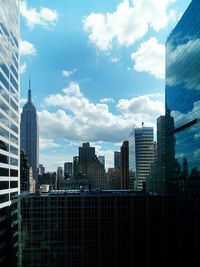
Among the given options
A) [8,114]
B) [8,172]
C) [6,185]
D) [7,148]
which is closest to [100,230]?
[6,185]

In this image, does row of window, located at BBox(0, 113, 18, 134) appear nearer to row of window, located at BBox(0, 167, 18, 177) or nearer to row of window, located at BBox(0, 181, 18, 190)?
row of window, located at BBox(0, 167, 18, 177)

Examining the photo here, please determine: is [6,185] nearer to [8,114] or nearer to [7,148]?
[7,148]

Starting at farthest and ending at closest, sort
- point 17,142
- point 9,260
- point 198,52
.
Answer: point 198,52 < point 17,142 < point 9,260

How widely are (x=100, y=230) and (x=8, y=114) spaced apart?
1218 inches

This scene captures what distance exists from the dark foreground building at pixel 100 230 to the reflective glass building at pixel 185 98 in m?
20.5

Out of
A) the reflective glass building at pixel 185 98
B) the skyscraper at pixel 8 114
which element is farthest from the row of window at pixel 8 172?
the reflective glass building at pixel 185 98

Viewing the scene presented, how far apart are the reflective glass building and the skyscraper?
4609 cm

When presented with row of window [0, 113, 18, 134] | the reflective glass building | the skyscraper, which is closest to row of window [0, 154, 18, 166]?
the skyscraper

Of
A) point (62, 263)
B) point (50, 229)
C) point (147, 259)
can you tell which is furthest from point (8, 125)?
point (147, 259)

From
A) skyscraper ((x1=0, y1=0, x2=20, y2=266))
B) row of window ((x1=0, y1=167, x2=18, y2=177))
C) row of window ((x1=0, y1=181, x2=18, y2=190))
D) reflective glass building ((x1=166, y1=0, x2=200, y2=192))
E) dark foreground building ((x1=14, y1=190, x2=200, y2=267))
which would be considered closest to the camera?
row of window ((x1=0, y1=181, x2=18, y2=190))

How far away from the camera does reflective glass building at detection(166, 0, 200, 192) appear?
283 feet

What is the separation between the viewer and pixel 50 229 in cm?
6806

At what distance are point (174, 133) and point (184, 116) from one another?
1278cm

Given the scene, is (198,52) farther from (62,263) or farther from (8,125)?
(62,263)
